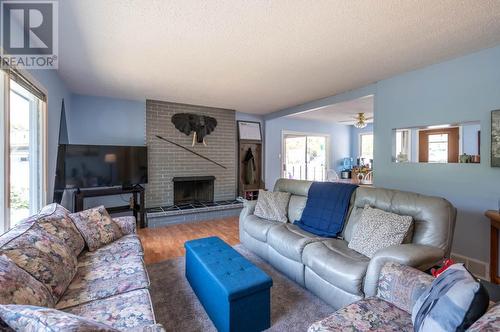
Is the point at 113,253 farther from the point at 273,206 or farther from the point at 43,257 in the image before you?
the point at 273,206

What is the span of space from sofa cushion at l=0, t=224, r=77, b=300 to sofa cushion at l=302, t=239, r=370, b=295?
180 cm

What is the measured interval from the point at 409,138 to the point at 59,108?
486 cm

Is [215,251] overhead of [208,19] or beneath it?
beneath

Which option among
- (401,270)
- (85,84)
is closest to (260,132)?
(85,84)

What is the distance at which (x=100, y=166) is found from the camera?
13.0 feet

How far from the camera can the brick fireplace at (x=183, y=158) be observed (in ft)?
15.5

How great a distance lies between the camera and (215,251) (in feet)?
7.20

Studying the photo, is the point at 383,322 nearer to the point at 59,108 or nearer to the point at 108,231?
the point at 108,231

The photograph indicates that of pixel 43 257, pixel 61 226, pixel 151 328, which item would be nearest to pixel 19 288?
pixel 43 257

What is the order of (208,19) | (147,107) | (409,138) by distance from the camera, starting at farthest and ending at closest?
(147,107) → (409,138) → (208,19)

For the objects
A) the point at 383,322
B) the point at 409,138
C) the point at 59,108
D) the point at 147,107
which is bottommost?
the point at 383,322

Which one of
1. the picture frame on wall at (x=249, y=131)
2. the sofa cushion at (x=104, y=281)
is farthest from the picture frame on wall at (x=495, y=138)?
the picture frame on wall at (x=249, y=131)

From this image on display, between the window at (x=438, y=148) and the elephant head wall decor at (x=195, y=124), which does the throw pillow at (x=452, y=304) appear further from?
the elephant head wall decor at (x=195, y=124)

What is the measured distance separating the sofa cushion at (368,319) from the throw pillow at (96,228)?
2.04 meters
